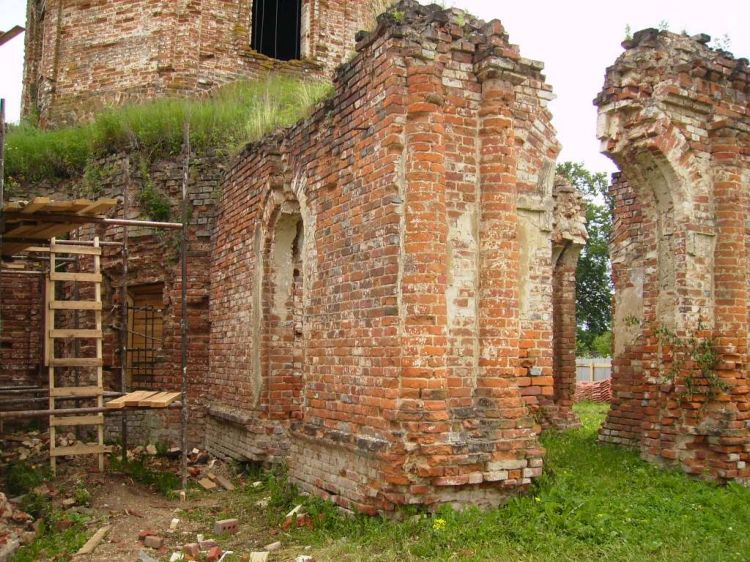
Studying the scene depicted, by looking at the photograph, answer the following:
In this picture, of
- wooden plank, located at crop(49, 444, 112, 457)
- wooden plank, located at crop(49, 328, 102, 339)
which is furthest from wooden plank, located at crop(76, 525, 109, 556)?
wooden plank, located at crop(49, 328, 102, 339)

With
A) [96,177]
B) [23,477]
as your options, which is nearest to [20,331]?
[96,177]

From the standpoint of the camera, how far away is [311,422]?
7332 millimetres

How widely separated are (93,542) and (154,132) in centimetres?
718

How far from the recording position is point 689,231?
26.4ft

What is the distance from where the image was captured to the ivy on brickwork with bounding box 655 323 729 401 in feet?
25.9

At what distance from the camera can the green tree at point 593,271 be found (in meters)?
33.4

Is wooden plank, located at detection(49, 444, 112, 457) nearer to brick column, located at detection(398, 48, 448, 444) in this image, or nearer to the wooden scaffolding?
the wooden scaffolding

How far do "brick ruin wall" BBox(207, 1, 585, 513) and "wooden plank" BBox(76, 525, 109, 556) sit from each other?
6.39 feet

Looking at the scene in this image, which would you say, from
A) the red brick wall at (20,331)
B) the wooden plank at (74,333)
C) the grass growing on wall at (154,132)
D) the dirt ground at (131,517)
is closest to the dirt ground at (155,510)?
the dirt ground at (131,517)

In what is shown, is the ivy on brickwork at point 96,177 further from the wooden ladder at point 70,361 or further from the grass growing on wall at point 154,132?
the wooden ladder at point 70,361

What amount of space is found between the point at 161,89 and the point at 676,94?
9822 mm

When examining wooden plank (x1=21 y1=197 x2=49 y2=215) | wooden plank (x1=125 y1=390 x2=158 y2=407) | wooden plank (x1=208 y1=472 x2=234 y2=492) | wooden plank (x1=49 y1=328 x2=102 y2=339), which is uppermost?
wooden plank (x1=21 y1=197 x2=49 y2=215)

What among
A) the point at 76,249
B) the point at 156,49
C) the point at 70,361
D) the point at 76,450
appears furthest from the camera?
the point at 156,49

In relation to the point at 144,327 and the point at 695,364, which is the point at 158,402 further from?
the point at 695,364
